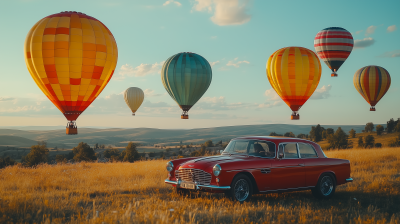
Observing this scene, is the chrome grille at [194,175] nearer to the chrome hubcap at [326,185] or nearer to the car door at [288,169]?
the car door at [288,169]

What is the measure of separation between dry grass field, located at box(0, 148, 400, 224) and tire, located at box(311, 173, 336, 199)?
251 mm

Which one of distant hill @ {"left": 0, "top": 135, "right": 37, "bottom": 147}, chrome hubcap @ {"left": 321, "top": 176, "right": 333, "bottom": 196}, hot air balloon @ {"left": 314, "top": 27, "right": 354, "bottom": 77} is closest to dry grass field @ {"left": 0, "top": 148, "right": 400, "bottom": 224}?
chrome hubcap @ {"left": 321, "top": 176, "right": 333, "bottom": 196}

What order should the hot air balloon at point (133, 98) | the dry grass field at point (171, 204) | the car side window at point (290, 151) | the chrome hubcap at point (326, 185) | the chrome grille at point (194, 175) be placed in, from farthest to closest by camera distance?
1. the hot air balloon at point (133, 98)
2. the chrome hubcap at point (326, 185)
3. the car side window at point (290, 151)
4. the chrome grille at point (194, 175)
5. the dry grass field at point (171, 204)

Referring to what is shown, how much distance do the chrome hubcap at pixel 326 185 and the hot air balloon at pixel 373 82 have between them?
41.8 meters

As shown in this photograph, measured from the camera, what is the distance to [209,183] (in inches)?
379

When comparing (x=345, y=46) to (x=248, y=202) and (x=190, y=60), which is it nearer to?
(x=190, y=60)

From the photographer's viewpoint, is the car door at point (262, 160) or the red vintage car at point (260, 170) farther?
the car door at point (262, 160)

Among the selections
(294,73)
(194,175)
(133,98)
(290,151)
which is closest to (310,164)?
(290,151)

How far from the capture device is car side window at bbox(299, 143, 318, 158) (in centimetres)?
1116

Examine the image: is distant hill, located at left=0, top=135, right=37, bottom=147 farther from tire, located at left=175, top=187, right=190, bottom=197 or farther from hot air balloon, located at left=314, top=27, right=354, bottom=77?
tire, located at left=175, top=187, right=190, bottom=197

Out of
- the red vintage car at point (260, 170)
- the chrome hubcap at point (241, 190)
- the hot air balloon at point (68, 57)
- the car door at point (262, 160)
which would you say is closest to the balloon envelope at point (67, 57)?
the hot air balloon at point (68, 57)

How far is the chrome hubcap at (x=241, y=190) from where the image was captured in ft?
32.1

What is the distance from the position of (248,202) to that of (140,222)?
348cm

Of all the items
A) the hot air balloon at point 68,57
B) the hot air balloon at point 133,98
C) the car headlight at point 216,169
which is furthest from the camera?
the hot air balloon at point 133,98
